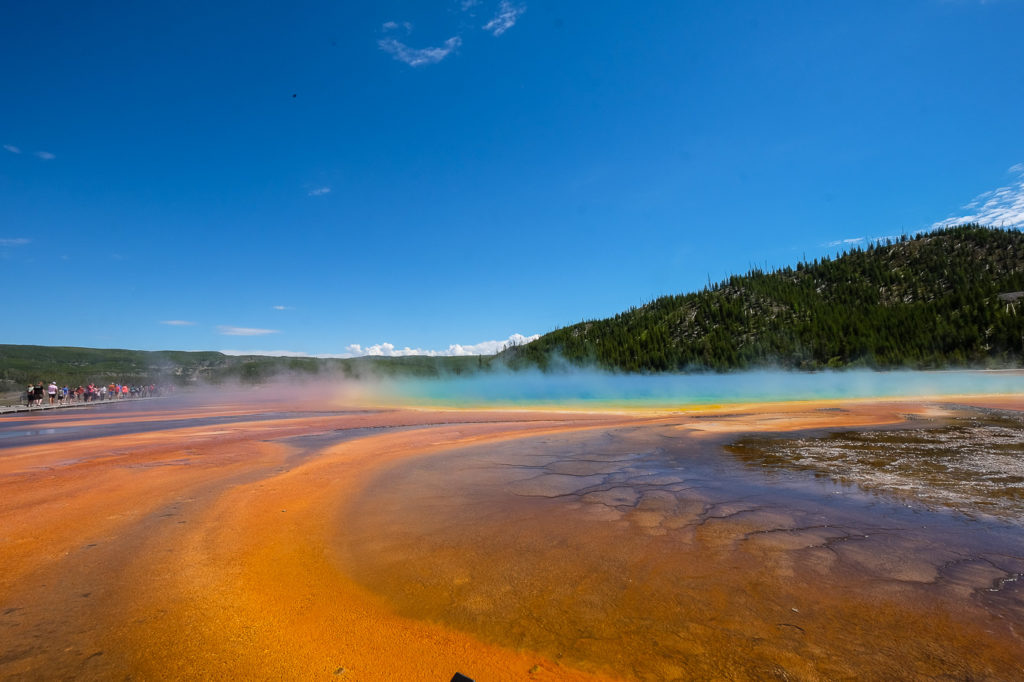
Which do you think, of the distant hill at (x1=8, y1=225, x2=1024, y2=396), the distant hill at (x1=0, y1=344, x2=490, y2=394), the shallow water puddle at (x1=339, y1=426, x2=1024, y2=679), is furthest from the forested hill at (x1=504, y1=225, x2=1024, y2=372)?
the shallow water puddle at (x1=339, y1=426, x2=1024, y2=679)

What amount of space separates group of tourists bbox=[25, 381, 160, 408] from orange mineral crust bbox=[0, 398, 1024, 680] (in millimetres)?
35484

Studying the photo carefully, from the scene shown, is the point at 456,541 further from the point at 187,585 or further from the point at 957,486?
the point at 957,486

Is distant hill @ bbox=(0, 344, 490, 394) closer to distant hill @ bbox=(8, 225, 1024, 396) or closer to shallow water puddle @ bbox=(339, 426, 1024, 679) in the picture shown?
distant hill @ bbox=(8, 225, 1024, 396)

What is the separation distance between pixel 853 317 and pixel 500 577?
89.0 metres

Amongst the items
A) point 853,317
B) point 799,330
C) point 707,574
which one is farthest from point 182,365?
point 853,317

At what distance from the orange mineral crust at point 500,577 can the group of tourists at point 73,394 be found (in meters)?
35.5

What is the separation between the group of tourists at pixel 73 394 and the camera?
33572mm

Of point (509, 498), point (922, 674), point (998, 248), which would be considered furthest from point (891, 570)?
point (998, 248)

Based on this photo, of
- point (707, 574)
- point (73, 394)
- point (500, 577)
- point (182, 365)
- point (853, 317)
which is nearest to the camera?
point (707, 574)

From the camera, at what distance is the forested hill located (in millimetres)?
56281

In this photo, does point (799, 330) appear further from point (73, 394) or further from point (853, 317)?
point (73, 394)

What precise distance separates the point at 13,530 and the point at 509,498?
689 cm

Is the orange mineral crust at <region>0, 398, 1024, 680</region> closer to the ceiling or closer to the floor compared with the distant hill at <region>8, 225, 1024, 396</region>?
closer to the floor

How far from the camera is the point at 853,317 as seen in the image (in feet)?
240
